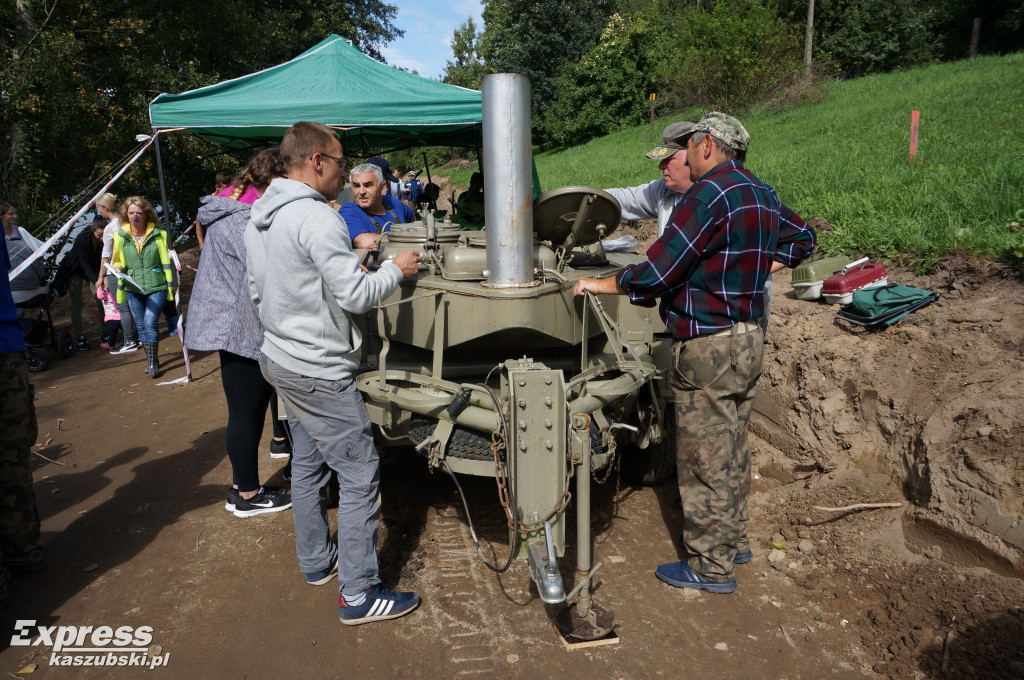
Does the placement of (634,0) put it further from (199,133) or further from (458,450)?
(458,450)

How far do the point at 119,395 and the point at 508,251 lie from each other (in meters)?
5.11

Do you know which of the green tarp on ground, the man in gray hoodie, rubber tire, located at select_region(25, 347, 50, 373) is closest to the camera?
the man in gray hoodie

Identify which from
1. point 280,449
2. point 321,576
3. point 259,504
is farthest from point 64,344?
point 321,576

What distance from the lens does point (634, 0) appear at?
39.3 m

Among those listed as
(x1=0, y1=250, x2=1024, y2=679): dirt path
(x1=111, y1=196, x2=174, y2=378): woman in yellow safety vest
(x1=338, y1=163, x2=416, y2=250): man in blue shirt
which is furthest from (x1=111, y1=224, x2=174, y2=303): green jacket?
(x1=338, y1=163, x2=416, y2=250): man in blue shirt

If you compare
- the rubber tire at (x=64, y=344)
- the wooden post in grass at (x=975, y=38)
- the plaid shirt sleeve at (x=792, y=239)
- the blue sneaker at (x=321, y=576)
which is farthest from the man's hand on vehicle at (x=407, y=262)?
the wooden post in grass at (x=975, y=38)

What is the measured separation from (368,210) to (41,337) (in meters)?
5.56

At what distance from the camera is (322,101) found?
675 cm

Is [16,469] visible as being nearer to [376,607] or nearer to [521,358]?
[376,607]

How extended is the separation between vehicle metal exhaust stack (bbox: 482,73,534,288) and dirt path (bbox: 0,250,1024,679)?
5.09 feet

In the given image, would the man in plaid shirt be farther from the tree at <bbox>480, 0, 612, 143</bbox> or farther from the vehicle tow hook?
the tree at <bbox>480, 0, 612, 143</bbox>

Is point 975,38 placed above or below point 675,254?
above

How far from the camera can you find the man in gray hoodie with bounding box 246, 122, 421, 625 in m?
2.66

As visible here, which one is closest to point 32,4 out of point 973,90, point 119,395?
point 119,395
